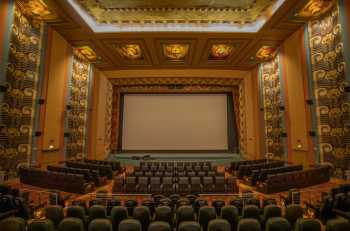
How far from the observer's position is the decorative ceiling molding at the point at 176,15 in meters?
9.63

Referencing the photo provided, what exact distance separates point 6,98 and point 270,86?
47.5 ft

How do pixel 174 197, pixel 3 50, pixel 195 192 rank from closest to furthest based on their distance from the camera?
pixel 174 197 → pixel 195 192 → pixel 3 50

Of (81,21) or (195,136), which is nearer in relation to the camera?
(81,21)

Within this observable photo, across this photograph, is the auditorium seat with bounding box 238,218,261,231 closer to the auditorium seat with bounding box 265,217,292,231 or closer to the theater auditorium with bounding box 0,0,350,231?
the theater auditorium with bounding box 0,0,350,231

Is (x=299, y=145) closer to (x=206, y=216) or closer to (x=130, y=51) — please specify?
(x=206, y=216)

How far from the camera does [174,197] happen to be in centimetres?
552

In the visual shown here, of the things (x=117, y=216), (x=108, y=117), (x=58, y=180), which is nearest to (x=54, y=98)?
(x=58, y=180)

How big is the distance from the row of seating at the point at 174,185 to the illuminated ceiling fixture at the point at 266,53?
9.06 m

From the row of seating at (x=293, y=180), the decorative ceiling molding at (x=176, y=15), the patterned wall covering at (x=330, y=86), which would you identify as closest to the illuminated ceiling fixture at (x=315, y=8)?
the patterned wall covering at (x=330, y=86)

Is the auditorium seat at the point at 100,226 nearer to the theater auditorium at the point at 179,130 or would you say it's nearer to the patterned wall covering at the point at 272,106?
the theater auditorium at the point at 179,130

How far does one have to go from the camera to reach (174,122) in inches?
680

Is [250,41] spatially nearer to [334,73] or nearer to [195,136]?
[334,73]

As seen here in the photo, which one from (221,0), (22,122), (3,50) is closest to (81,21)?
(3,50)

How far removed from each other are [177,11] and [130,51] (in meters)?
4.02
